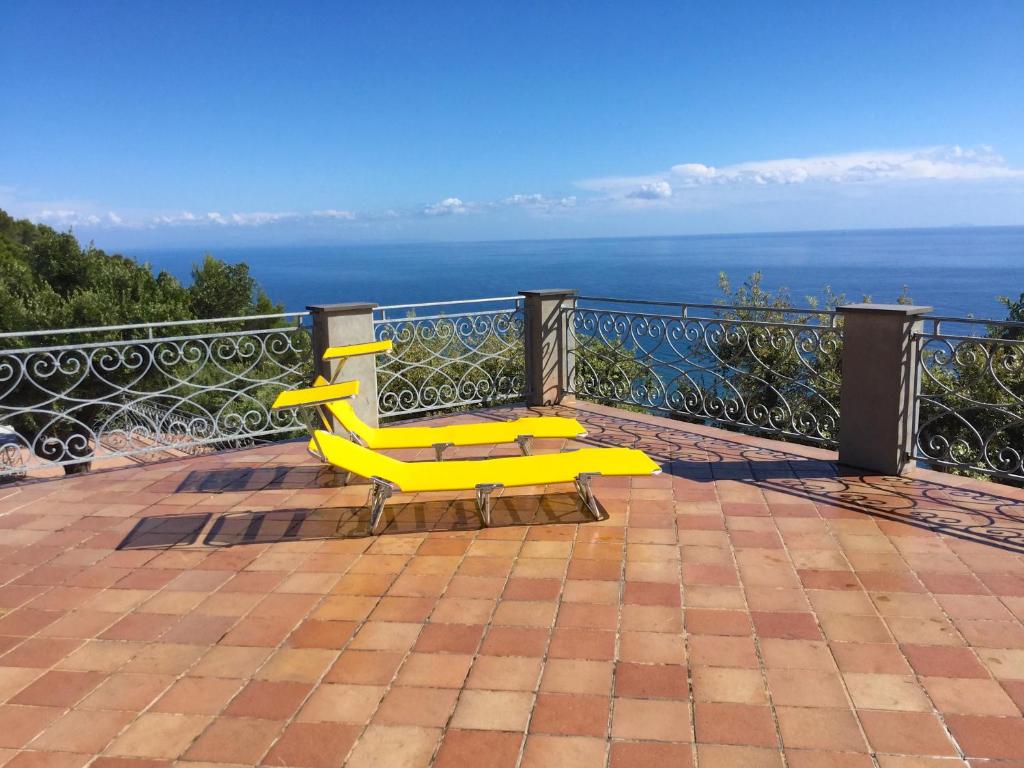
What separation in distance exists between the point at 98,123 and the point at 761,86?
1774 inches

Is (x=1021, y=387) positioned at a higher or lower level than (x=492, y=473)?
lower

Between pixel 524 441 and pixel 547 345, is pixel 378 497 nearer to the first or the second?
pixel 524 441

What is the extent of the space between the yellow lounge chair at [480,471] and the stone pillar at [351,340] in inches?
69.3

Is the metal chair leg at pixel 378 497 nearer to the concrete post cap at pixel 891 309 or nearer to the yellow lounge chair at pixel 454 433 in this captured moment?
the yellow lounge chair at pixel 454 433

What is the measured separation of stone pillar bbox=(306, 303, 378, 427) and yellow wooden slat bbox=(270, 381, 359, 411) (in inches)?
40.4

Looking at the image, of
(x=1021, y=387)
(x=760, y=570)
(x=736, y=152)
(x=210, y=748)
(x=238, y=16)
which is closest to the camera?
(x=210, y=748)

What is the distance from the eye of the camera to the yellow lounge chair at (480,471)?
419 cm

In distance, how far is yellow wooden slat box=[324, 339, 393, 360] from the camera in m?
5.75

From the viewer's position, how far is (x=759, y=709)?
8.29 ft

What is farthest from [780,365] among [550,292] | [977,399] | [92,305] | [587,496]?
[92,305]

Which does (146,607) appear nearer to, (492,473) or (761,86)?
(492,473)

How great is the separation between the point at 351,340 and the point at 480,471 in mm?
2395

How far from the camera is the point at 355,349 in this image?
5863 millimetres

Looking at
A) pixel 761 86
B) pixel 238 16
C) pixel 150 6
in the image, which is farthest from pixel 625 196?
pixel 150 6
